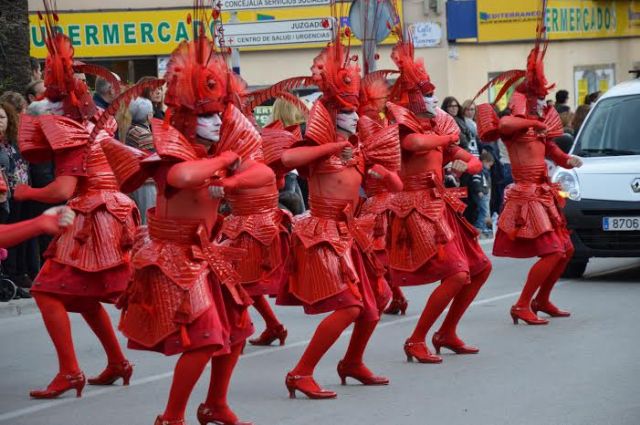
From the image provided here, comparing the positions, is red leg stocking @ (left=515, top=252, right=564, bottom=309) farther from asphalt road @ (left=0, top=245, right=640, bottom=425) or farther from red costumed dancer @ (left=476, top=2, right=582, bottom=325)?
asphalt road @ (left=0, top=245, right=640, bottom=425)

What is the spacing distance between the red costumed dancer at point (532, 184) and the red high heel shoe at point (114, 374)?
3785 mm

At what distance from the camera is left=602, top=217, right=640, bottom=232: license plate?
14.2 metres

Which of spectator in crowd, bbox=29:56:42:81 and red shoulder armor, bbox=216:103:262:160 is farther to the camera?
spectator in crowd, bbox=29:56:42:81

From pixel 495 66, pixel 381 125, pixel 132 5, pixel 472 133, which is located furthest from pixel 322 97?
pixel 495 66

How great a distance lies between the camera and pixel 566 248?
11.8 m

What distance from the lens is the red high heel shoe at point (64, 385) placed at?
862 cm

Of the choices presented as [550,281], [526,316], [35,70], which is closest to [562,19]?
[35,70]

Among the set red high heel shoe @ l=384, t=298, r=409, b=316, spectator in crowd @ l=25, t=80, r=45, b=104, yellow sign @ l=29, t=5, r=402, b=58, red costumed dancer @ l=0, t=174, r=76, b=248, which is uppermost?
yellow sign @ l=29, t=5, r=402, b=58

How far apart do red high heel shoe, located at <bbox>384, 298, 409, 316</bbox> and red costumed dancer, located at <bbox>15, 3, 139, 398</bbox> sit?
411 cm

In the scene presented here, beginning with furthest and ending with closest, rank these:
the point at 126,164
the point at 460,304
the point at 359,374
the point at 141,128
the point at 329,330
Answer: the point at 141,128 < the point at 460,304 < the point at 359,374 < the point at 329,330 < the point at 126,164

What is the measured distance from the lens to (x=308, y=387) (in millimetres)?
8555

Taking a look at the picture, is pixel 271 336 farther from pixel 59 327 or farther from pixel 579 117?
pixel 579 117

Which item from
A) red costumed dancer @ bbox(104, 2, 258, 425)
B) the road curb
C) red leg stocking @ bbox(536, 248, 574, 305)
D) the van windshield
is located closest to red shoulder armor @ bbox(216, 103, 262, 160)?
red costumed dancer @ bbox(104, 2, 258, 425)

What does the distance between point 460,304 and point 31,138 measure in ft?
10.6
